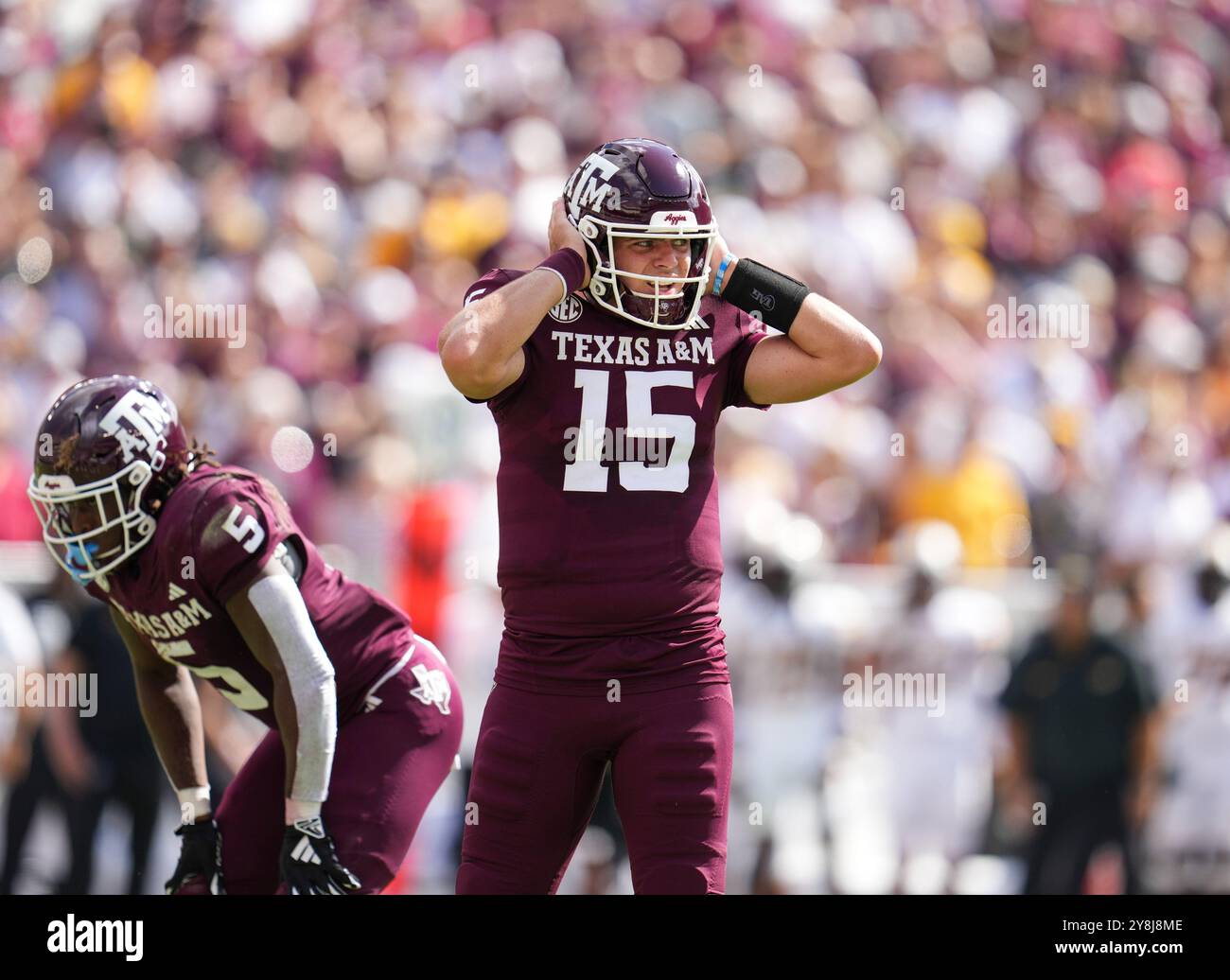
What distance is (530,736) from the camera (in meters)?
4.18

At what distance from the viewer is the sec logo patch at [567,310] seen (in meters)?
4.29

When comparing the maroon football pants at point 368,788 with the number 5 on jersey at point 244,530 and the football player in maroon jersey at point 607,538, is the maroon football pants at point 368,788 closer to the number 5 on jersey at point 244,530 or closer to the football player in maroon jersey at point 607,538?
the football player in maroon jersey at point 607,538

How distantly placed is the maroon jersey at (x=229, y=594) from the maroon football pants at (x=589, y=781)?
573mm

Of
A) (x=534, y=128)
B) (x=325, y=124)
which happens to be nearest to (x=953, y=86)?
(x=534, y=128)

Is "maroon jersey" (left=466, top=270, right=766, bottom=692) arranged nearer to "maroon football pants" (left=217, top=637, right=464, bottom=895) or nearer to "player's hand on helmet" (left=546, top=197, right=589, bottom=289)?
"player's hand on helmet" (left=546, top=197, right=589, bottom=289)

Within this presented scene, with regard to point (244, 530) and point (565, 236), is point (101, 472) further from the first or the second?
point (565, 236)

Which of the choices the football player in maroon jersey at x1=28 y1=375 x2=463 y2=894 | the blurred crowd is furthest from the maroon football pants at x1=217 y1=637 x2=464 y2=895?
the blurred crowd

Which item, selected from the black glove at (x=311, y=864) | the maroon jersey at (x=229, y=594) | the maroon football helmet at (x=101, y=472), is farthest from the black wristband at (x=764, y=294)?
the black glove at (x=311, y=864)

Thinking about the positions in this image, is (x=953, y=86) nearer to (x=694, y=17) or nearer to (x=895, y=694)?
(x=694, y=17)

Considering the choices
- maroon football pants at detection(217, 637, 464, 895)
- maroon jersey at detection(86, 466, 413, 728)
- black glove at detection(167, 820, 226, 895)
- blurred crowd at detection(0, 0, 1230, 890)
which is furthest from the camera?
blurred crowd at detection(0, 0, 1230, 890)

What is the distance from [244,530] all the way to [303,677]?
367 mm

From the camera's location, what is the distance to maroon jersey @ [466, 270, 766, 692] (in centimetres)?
416

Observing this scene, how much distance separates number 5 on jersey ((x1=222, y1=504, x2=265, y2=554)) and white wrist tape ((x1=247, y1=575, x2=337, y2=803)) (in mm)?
86
